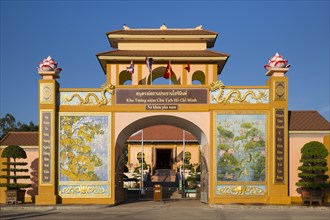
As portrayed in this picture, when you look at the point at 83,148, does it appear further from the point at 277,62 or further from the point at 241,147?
the point at 277,62

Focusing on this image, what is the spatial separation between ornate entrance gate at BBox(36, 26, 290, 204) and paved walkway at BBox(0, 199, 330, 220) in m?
1.66

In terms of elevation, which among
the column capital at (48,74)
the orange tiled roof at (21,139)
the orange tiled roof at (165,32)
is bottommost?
the orange tiled roof at (21,139)

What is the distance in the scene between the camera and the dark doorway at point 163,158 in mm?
55691

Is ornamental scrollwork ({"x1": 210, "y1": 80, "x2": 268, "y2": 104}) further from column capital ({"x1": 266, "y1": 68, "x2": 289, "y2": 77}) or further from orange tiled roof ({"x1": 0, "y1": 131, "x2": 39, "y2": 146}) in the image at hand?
orange tiled roof ({"x1": 0, "y1": 131, "x2": 39, "y2": 146})

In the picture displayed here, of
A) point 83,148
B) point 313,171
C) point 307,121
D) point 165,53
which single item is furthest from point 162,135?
point 313,171

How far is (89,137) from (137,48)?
22.7 ft

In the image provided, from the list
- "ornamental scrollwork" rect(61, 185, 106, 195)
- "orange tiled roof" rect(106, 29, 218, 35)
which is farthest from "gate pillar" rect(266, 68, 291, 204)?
"ornamental scrollwork" rect(61, 185, 106, 195)

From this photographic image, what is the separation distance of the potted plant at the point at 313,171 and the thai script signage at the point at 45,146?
1422 centimetres

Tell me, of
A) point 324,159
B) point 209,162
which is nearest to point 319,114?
point 324,159

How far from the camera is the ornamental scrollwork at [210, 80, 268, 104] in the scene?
2773 centimetres

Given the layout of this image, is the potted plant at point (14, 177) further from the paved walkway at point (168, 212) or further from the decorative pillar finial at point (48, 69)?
the decorative pillar finial at point (48, 69)

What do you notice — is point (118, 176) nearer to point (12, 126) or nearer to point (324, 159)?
point (324, 159)

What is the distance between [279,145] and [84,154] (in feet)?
37.0

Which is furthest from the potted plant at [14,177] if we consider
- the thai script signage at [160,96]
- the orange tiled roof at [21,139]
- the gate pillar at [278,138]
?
the gate pillar at [278,138]
